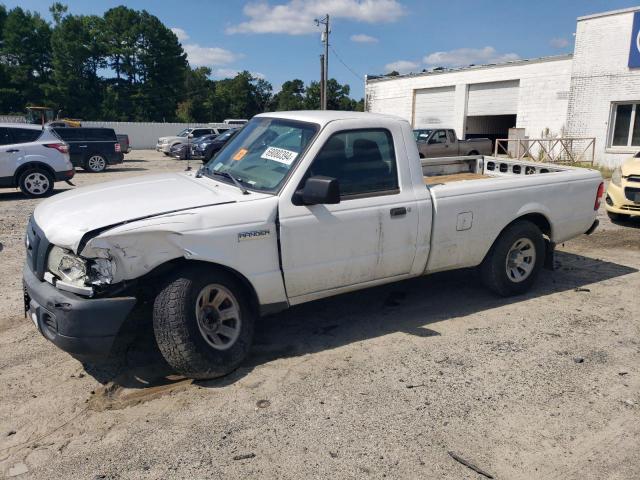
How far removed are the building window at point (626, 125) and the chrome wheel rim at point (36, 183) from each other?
19564 millimetres

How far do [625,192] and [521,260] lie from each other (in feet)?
16.2

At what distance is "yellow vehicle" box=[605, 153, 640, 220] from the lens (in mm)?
9281

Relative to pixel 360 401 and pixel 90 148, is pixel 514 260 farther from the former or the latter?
pixel 90 148

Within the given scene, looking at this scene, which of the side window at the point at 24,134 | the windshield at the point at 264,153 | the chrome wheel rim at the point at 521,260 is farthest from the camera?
the side window at the point at 24,134

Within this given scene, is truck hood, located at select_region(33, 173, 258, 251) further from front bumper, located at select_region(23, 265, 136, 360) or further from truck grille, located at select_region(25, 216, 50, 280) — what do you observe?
front bumper, located at select_region(23, 265, 136, 360)

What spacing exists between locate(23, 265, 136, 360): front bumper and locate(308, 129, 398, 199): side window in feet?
5.82

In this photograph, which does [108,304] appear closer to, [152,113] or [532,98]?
[532,98]

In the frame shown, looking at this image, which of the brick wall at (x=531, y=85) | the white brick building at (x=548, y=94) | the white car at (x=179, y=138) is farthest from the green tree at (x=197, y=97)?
the brick wall at (x=531, y=85)

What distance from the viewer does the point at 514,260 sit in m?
5.73

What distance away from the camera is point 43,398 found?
3752 mm

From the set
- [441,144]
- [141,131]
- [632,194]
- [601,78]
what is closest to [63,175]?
[632,194]

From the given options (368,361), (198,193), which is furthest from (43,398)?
(368,361)

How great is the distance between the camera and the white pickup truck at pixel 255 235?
11.7ft

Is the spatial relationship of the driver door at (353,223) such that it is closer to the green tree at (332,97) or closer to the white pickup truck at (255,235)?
the white pickup truck at (255,235)
